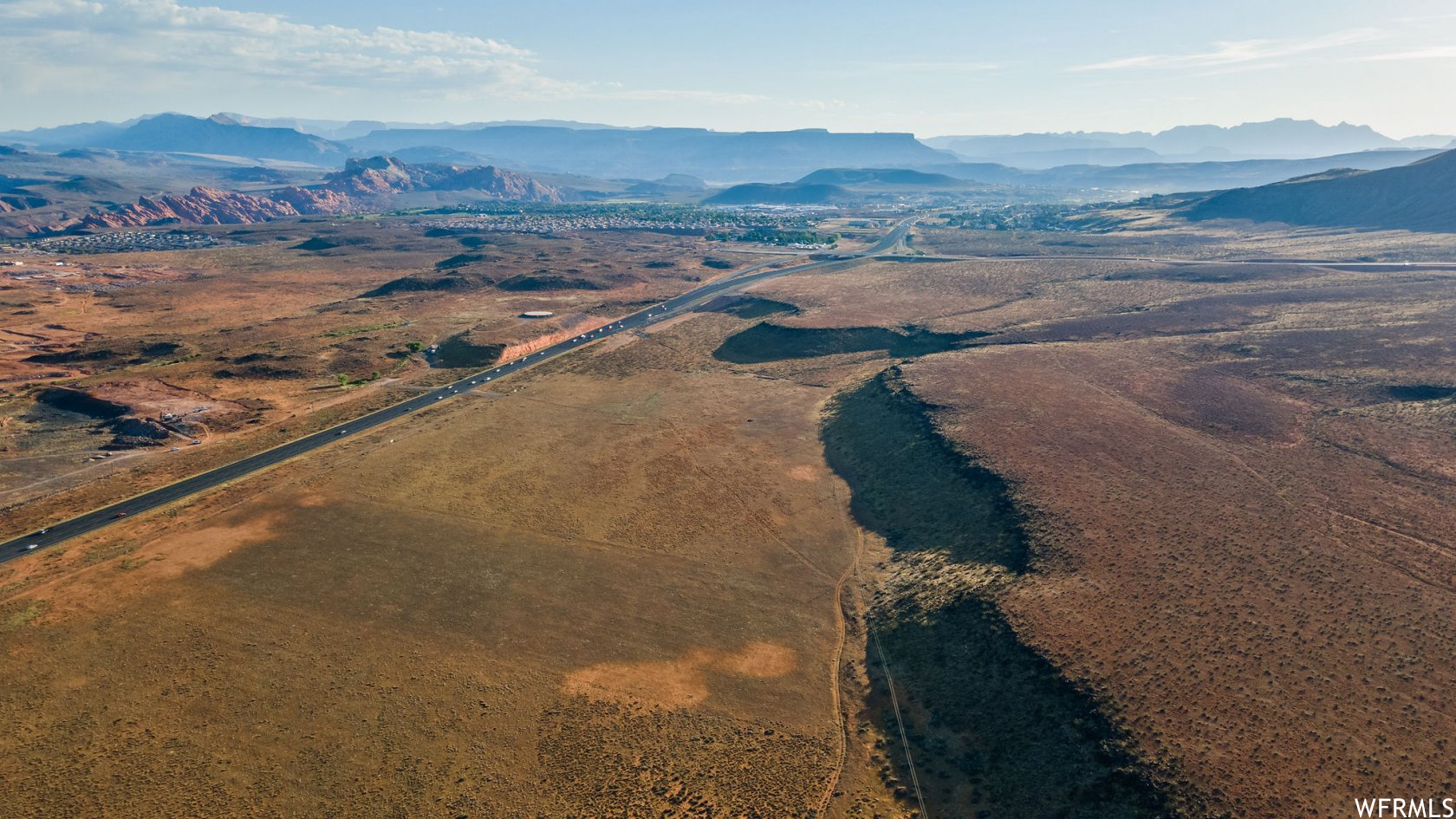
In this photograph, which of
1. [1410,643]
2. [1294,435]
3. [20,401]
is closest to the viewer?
[1410,643]

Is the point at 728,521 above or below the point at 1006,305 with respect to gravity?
A: below

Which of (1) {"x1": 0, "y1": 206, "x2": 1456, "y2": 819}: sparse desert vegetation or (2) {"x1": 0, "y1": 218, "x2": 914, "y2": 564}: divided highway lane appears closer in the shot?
(1) {"x1": 0, "y1": 206, "x2": 1456, "y2": 819}: sparse desert vegetation

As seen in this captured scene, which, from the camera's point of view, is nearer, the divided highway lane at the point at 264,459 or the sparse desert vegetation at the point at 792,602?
the sparse desert vegetation at the point at 792,602

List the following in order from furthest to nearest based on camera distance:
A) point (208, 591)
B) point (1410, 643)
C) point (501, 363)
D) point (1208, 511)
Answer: point (501, 363) < point (1208, 511) < point (208, 591) < point (1410, 643)

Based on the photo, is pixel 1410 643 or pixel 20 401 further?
pixel 20 401

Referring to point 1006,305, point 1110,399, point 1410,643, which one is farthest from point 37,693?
point 1006,305

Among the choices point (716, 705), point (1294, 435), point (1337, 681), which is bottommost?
point (716, 705)

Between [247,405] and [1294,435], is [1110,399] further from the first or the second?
[247,405]

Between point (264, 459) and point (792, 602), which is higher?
point (264, 459)

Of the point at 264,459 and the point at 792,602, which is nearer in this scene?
the point at 792,602

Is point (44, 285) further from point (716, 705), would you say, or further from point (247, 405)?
point (716, 705)
